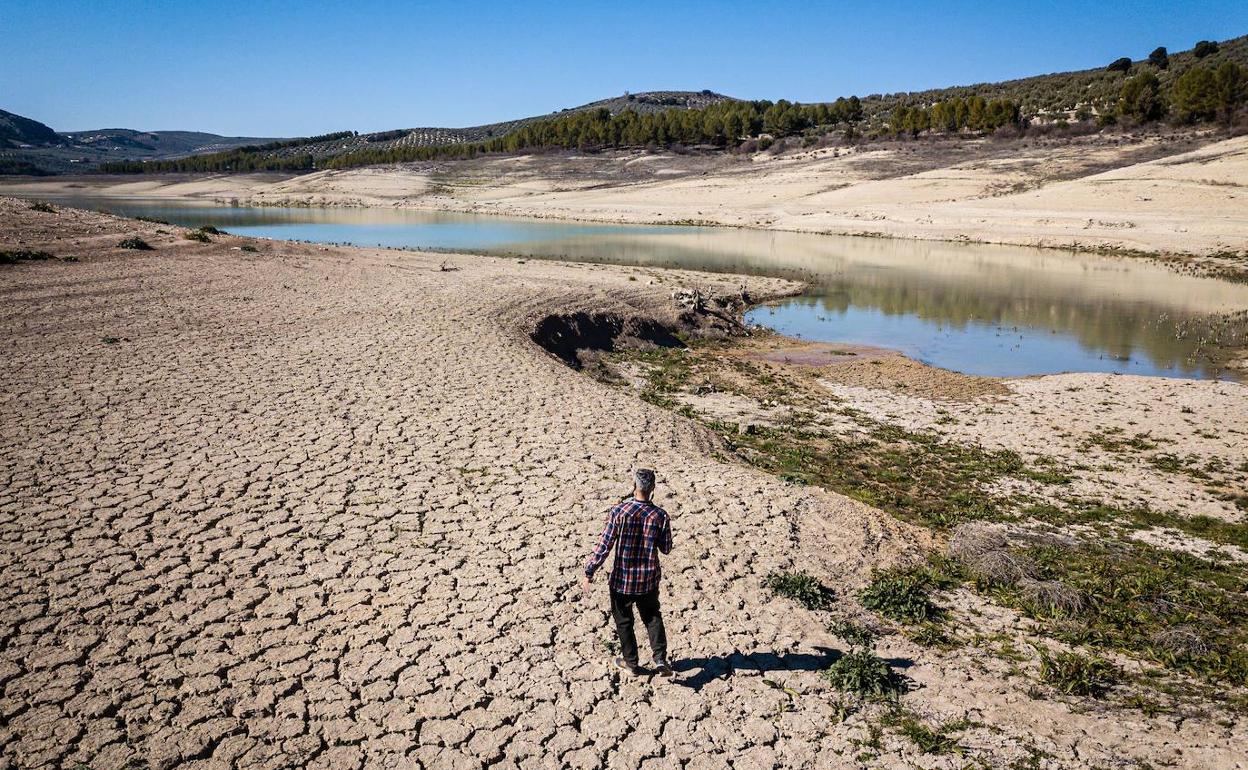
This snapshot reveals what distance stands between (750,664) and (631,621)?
46.3 inches

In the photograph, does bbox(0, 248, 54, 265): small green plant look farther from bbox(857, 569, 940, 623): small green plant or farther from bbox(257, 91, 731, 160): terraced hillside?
bbox(257, 91, 731, 160): terraced hillside

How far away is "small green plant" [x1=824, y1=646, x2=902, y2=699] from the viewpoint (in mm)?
5836

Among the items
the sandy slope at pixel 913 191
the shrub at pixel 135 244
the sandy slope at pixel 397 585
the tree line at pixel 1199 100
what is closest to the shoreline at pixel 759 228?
the sandy slope at pixel 913 191

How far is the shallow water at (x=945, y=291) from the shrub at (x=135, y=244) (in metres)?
15.1

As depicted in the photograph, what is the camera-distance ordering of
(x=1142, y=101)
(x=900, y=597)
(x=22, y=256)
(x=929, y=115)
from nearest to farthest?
(x=900, y=597) < (x=22, y=256) < (x=1142, y=101) < (x=929, y=115)

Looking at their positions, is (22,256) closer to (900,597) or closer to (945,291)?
(900,597)

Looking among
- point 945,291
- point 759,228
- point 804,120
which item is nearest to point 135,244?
point 945,291

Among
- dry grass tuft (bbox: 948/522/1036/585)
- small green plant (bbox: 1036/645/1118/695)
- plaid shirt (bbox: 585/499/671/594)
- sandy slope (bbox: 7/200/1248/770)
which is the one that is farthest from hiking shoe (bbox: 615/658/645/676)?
dry grass tuft (bbox: 948/522/1036/585)

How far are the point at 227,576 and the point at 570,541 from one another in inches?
129

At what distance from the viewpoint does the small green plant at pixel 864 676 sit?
19.1 ft

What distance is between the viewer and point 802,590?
23.8 ft

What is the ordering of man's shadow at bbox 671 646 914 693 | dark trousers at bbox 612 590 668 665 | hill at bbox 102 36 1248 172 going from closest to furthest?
dark trousers at bbox 612 590 668 665 → man's shadow at bbox 671 646 914 693 → hill at bbox 102 36 1248 172

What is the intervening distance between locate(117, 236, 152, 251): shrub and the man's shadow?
2698cm

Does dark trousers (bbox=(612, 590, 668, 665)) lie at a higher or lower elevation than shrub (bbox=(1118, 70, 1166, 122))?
lower
